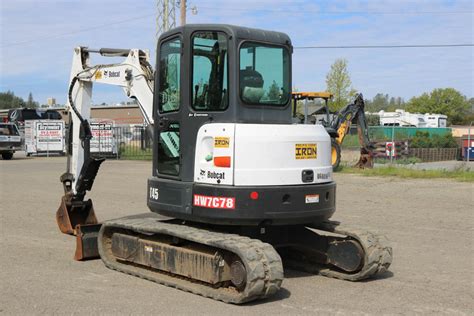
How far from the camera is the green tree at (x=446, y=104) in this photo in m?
98.3

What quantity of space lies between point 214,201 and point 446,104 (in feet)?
327

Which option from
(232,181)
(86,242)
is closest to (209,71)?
(232,181)

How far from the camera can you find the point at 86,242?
8.16m

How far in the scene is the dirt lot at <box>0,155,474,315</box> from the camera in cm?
614

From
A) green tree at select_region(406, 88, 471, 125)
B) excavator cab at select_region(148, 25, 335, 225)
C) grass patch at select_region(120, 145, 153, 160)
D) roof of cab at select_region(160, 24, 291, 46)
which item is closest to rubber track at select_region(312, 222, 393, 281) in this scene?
excavator cab at select_region(148, 25, 335, 225)

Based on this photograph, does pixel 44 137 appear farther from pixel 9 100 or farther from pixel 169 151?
pixel 9 100

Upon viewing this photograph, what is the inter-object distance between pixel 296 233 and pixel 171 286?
175 centimetres

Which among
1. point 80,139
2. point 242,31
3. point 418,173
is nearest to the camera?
point 242,31

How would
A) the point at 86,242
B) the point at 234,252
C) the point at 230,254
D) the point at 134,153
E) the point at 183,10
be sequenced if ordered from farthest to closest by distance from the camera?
the point at 134,153 < the point at 183,10 < the point at 86,242 < the point at 230,254 < the point at 234,252

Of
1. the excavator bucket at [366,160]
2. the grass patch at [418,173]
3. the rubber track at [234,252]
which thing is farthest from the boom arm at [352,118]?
the rubber track at [234,252]

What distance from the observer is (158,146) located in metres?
7.41

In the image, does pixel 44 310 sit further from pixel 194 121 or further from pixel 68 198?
pixel 68 198

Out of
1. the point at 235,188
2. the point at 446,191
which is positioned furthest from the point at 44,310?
the point at 446,191

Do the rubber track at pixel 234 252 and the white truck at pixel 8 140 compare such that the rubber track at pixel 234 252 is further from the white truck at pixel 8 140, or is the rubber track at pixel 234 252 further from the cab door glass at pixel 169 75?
the white truck at pixel 8 140
